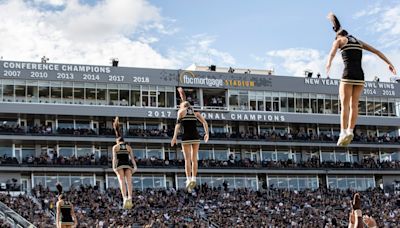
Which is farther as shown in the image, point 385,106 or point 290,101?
point 385,106

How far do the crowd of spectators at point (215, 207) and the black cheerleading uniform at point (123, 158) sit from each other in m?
25.9

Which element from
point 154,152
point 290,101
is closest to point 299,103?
point 290,101

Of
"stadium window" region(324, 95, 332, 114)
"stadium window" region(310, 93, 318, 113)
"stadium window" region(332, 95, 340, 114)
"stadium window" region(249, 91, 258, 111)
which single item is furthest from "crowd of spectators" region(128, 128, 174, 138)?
"stadium window" region(332, 95, 340, 114)

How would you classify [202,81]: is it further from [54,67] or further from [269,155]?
[54,67]

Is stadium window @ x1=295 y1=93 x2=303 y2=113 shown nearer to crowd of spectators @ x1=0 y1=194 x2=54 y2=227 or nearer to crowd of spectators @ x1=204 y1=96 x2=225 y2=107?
crowd of spectators @ x1=204 y1=96 x2=225 y2=107

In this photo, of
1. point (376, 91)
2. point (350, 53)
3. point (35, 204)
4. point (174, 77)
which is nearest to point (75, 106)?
point (174, 77)

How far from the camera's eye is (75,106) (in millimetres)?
68375

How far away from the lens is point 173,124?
73500 mm

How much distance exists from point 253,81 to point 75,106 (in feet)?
60.4

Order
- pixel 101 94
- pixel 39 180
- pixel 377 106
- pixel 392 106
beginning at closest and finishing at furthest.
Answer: pixel 39 180, pixel 101 94, pixel 377 106, pixel 392 106

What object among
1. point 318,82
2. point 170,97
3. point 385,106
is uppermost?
point 318,82

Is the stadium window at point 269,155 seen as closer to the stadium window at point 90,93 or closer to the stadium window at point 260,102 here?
the stadium window at point 260,102

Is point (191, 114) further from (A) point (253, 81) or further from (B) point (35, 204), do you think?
(A) point (253, 81)

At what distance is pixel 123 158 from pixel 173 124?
50830 mm
